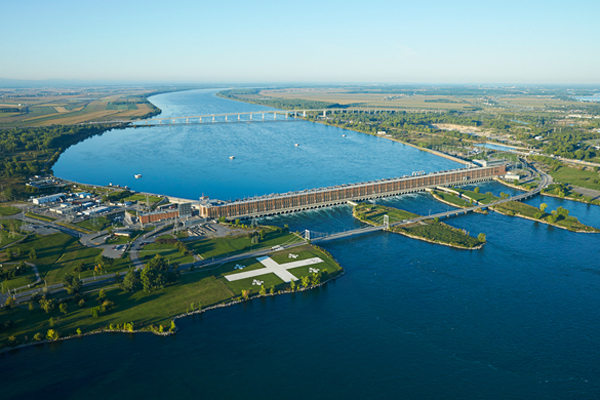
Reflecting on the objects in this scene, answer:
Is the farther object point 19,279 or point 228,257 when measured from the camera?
point 228,257

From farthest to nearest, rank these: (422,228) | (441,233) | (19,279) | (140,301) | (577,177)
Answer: (577,177) < (422,228) < (441,233) < (19,279) < (140,301)

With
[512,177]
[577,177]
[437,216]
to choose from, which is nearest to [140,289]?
[437,216]

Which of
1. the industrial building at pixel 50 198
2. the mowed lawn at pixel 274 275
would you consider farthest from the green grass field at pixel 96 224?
the mowed lawn at pixel 274 275

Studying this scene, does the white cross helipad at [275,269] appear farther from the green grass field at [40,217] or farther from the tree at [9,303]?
the green grass field at [40,217]

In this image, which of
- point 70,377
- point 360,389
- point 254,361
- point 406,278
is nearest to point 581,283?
point 406,278

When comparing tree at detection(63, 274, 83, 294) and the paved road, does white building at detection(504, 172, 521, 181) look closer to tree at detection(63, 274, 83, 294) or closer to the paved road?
the paved road

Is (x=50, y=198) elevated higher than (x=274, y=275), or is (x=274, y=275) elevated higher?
(x=50, y=198)

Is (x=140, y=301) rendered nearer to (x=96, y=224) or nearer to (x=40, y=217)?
(x=96, y=224)
